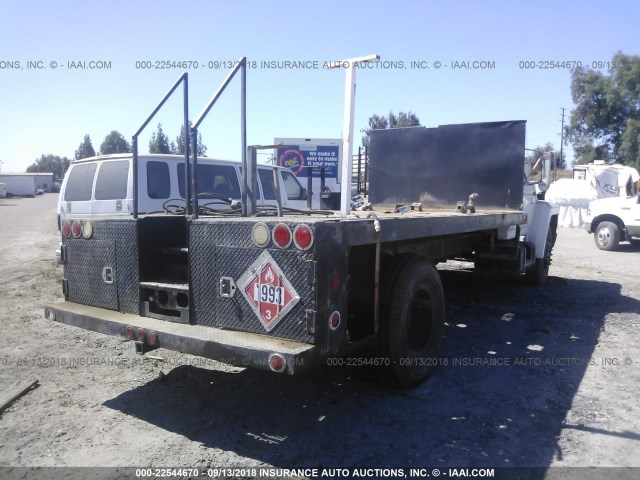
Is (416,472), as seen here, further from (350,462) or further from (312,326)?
(312,326)

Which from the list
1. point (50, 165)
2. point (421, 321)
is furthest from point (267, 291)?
point (50, 165)

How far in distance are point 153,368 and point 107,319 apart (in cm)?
108

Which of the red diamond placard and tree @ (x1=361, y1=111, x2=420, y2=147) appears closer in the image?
the red diamond placard

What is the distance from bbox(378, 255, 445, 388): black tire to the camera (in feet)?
12.3

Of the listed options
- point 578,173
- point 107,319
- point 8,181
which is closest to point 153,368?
point 107,319

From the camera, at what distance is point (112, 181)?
690 cm

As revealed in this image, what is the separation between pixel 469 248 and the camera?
6371mm

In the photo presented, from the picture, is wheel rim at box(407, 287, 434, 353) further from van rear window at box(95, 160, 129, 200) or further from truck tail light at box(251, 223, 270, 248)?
van rear window at box(95, 160, 129, 200)

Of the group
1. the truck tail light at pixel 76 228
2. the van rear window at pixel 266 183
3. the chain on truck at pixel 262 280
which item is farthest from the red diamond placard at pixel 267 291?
the van rear window at pixel 266 183

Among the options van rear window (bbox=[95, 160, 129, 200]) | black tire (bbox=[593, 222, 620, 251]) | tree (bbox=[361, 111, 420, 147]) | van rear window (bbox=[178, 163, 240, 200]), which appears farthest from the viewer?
tree (bbox=[361, 111, 420, 147])

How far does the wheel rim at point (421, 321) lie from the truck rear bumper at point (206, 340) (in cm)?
154

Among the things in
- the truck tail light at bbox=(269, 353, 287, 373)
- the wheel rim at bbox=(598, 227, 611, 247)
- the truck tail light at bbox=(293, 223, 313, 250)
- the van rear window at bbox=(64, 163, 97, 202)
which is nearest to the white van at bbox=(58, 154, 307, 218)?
the van rear window at bbox=(64, 163, 97, 202)

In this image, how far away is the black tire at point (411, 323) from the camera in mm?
3742

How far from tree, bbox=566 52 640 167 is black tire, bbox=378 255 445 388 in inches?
1517
